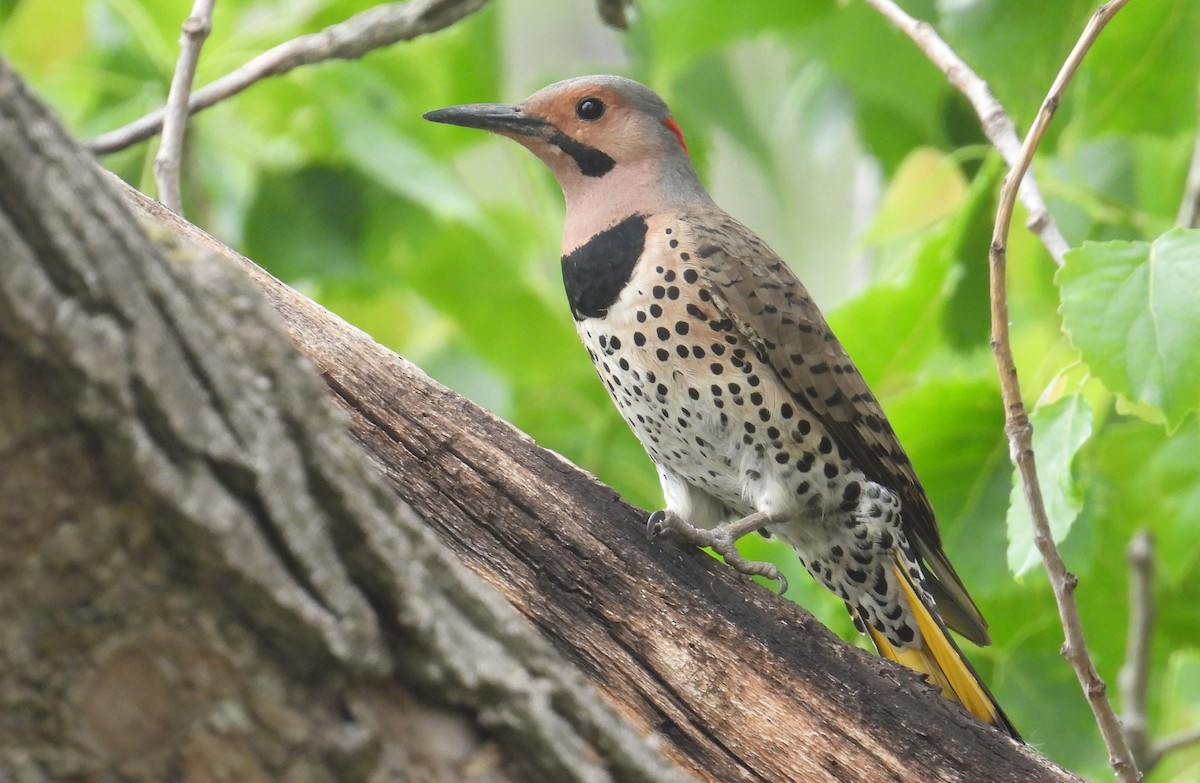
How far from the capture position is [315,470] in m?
1.36

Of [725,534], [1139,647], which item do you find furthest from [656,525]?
[1139,647]

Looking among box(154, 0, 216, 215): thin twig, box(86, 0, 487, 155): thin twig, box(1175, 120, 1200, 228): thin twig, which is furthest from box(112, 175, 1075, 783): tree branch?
box(1175, 120, 1200, 228): thin twig

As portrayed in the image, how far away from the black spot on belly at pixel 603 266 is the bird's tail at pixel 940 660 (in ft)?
3.77

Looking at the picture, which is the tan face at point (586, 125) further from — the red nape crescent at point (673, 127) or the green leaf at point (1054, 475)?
the green leaf at point (1054, 475)

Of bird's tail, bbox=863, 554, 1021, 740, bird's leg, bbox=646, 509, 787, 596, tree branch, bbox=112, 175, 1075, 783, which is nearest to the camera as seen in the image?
tree branch, bbox=112, 175, 1075, 783

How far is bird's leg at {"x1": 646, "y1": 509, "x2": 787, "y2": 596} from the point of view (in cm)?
269

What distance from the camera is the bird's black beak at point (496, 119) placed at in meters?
3.77

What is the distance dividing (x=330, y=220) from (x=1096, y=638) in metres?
3.23

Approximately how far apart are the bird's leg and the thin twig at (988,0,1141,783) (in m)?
0.64

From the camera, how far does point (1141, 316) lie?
104 inches

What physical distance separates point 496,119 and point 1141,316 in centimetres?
199

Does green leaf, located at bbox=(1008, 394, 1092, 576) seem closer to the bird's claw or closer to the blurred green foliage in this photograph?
the blurred green foliage

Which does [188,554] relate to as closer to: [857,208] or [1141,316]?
[1141,316]

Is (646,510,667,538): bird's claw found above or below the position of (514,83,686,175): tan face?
below
